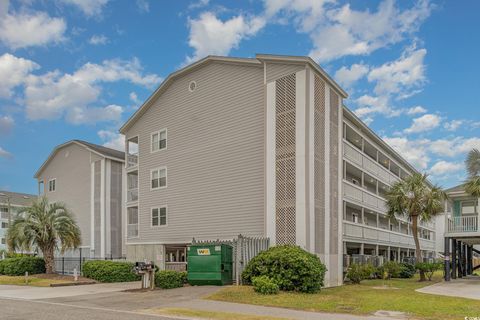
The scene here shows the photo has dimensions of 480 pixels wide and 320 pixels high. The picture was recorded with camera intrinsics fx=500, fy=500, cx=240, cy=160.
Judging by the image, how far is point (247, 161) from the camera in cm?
2806

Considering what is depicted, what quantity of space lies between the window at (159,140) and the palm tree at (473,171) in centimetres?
1983

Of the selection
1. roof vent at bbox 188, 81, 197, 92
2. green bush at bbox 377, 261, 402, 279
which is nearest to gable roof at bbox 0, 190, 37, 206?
roof vent at bbox 188, 81, 197, 92

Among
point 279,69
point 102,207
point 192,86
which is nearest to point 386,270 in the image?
point 279,69

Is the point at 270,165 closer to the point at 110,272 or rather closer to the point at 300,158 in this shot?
the point at 300,158

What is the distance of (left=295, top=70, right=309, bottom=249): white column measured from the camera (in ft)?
80.5

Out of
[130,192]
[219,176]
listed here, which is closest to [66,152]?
[130,192]

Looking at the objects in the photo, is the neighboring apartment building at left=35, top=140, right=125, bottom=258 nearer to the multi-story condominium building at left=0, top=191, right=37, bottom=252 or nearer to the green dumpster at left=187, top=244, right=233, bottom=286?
the green dumpster at left=187, top=244, right=233, bottom=286

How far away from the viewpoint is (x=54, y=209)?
3362 cm

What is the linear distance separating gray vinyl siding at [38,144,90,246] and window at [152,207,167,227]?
14535mm

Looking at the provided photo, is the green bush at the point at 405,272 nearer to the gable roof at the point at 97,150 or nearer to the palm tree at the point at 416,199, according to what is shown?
the palm tree at the point at 416,199

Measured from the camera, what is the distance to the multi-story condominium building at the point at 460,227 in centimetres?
3212

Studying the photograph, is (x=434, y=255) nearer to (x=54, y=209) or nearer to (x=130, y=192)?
(x=130, y=192)

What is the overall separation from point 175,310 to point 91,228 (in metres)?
31.6

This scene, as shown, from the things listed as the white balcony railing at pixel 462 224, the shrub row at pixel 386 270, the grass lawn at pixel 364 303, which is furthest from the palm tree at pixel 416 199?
the grass lawn at pixel 364 303
